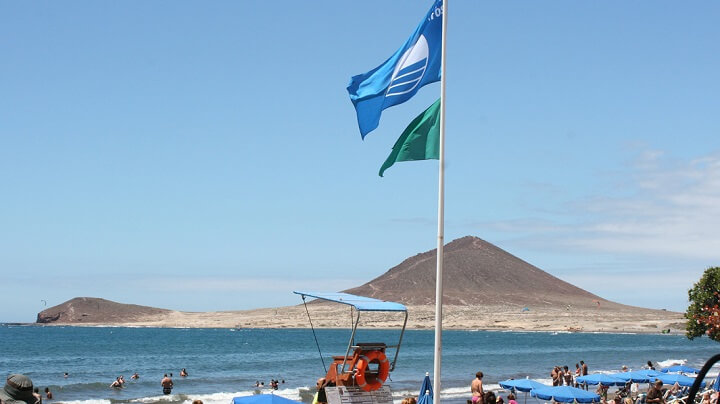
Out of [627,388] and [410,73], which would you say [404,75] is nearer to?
[410,73]

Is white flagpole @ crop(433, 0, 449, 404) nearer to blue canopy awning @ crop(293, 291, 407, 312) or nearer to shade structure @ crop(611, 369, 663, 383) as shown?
blue canopy awning @ crop(293, 291, 407, 312)

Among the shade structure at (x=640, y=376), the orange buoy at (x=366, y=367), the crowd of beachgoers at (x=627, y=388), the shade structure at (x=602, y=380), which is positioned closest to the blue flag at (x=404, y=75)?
the orange buoy at (x=366, y=367)

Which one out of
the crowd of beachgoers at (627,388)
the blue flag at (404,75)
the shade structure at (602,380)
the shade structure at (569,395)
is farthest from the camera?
the shade structure at (602,380)

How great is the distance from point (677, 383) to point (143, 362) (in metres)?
62.9

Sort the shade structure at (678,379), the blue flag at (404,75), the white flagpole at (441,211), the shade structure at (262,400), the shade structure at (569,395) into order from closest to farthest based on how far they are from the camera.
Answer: the white flagpole at (441,211) < the blue flag at (404,75) < the shade structure at (262,400) < the shade structure at (569,395) < the shade structure at (678,379)

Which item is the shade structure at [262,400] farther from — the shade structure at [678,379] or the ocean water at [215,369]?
the ocean water at [215,369]

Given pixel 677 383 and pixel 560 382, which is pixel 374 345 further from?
A: pixel 560 382

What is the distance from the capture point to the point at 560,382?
124 feet

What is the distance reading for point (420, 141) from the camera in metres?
13.7

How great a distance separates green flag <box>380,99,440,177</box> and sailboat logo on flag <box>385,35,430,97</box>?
1.69 ft

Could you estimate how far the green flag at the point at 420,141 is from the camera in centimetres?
1362

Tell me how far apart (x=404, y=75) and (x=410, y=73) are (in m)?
0.10

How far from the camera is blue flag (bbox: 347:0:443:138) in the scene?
550 inches

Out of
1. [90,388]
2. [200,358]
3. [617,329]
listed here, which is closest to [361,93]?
[90,388]
